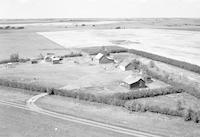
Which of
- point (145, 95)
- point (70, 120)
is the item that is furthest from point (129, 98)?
point (70, 120)

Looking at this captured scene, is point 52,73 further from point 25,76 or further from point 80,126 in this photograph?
point 80,126

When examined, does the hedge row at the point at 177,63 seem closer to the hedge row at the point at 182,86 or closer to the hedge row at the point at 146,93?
the hedge row at the point at 182,86

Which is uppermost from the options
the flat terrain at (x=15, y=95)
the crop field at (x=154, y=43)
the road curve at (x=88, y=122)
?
the crop field at (x=154, y=43)

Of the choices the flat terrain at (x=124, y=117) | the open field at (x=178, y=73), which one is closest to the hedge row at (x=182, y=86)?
the open field at (x=178, y=73)

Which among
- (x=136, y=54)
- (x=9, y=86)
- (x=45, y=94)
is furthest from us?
(x=136, y=54)

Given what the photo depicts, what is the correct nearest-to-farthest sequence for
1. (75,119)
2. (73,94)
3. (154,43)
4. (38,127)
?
(38,127), (75,119), (73,94), (154,43)

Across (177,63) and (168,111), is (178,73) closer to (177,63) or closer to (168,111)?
(177,63)

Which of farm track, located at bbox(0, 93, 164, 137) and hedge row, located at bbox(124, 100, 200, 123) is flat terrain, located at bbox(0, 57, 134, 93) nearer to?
hedge row, located at bbox(124, 100, 200, 123)

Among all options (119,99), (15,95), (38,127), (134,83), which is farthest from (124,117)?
(15,95)

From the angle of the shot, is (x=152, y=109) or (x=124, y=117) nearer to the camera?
(x=124, y=117)

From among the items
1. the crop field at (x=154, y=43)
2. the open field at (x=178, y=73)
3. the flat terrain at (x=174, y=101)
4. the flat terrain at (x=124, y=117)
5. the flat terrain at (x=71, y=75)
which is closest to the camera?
the flat terrain at (x=124, y=117)

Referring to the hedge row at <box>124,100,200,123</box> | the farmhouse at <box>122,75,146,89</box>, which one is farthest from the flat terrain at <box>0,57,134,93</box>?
the hedge row at <box>124,100,200,123</box>
